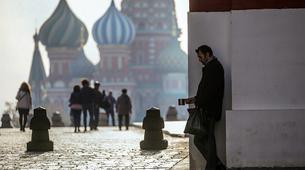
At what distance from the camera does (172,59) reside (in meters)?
142

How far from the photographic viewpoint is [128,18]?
138250mm

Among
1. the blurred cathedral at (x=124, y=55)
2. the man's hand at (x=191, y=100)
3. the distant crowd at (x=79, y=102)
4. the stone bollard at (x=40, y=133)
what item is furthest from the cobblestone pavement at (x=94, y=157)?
the blurred cathedral at (x=124, y=55)

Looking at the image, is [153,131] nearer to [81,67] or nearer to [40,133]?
[40,133]

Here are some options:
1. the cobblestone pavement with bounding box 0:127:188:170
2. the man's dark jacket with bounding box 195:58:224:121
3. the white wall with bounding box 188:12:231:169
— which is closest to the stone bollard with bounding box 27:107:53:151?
the cobblestone pavement with bounding box 0:127:188:170

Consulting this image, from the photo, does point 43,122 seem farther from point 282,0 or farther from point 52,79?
point 52,79

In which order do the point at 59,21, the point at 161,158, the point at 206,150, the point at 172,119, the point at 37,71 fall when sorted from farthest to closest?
the point at 37,71 → the point at 59,21 → the point at 172,119 → the point at 161,158 → the point at 206,150

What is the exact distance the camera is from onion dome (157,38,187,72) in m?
141

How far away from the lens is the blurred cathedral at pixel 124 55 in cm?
13525

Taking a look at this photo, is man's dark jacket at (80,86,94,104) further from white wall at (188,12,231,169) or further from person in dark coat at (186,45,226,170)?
person in dark coat at (186,45,226,170)

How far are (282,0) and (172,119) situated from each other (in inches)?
1319

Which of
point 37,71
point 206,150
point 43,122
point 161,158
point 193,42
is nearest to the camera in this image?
point 206,150

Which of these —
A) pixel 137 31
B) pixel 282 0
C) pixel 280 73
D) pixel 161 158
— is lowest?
pixel 161 158

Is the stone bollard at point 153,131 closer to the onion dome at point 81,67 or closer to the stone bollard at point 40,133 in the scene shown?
the stone bollard at point 40,133

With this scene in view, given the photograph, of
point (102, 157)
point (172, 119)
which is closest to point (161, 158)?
point (102, 157)
